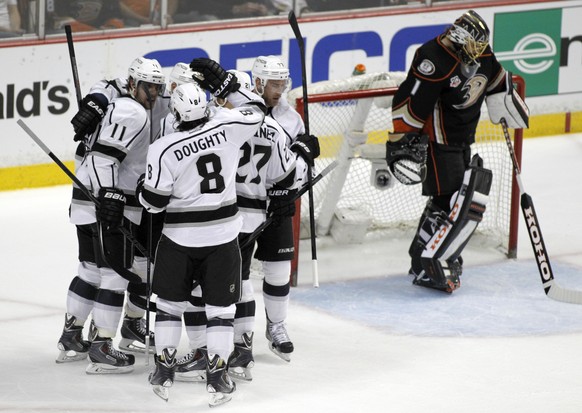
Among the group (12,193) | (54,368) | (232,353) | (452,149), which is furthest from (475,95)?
(12,193)

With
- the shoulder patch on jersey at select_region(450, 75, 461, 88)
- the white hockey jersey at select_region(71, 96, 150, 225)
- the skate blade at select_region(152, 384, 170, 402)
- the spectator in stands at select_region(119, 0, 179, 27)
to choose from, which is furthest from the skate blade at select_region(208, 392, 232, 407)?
the spectator in stands at select_region(119, 0, 179, 27)

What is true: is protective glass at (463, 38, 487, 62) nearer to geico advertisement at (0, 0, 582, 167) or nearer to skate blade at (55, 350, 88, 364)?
skate blade at (55, 350, 88, 364)

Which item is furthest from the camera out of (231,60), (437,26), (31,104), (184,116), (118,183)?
(437,26)

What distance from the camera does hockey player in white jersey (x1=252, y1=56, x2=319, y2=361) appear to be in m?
4.89

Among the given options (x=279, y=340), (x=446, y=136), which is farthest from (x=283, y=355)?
(x=446, y=136)

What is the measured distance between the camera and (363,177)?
21.8ft

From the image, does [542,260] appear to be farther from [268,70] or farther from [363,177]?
[268,70]

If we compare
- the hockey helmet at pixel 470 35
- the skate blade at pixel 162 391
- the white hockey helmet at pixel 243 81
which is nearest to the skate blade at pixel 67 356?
the skate blade at pixel 162 391

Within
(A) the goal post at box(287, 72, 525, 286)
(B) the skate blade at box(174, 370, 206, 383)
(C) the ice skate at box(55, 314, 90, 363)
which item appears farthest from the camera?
(A) the goal post at box(287, 72, 525, 286)

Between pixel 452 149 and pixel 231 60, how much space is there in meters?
2.17

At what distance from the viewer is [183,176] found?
4.31 metres

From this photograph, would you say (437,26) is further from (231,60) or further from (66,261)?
(66,261)

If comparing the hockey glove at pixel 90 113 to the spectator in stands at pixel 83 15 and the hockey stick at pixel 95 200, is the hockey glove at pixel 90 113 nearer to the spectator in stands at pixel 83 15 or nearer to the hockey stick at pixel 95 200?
the hockey stick at pixel 95 200

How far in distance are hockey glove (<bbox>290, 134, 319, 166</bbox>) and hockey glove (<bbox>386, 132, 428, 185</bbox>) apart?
0.92 metres
